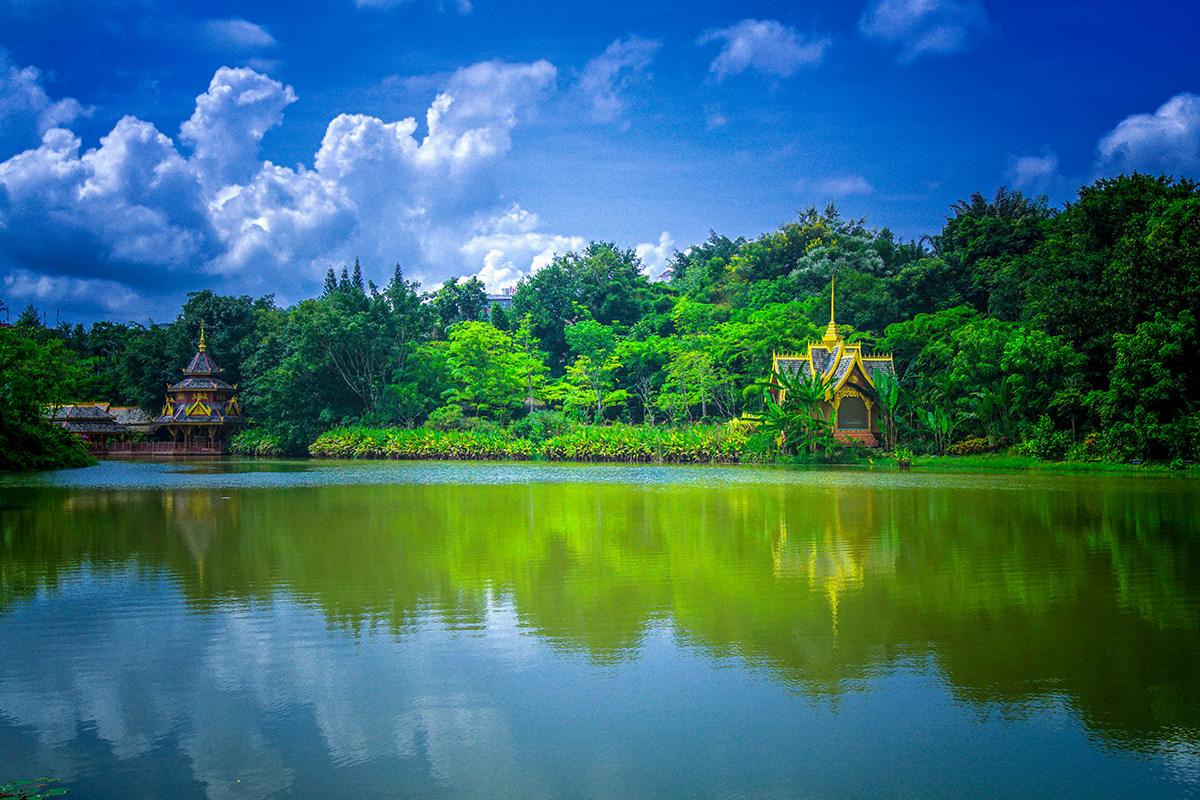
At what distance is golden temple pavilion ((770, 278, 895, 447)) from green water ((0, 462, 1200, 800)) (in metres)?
16.1

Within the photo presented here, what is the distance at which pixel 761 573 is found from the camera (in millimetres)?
7754

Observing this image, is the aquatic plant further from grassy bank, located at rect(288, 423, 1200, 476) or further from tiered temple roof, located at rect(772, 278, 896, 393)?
tiered temple roof, located at rect(772, 278, 896, 393)

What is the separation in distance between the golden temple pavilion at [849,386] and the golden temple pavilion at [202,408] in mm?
23093

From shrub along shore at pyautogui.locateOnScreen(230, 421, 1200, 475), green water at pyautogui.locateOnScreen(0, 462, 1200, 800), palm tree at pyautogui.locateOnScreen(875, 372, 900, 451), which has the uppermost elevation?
palm tree at pyautogui.locateOnScreen(875, 372, 900, 451)

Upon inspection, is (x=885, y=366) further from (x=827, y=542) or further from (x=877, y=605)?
(x=877, y=605)

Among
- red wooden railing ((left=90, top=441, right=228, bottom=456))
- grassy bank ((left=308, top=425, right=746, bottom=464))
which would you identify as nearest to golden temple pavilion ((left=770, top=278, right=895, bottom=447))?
grassy bank ((left=308, top=425, right=746, bottom=464))

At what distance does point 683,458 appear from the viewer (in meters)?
28.5

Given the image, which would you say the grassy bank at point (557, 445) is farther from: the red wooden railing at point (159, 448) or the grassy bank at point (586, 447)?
the red wooden railing at point (159, 448)

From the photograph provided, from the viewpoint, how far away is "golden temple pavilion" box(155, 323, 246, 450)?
37125 mm

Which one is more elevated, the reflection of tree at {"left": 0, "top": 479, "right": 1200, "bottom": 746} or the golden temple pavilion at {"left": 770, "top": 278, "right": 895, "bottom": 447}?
the golden temple pavilion at {"left": 770, "top": 278, "right": 895, "bottom": 447}

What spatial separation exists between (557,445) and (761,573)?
2300 centimetres

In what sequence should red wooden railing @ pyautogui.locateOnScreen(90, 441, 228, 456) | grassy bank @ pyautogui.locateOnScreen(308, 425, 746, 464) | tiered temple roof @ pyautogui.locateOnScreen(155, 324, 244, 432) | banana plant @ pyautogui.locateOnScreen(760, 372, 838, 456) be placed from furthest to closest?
tiered temple roof @ pyautogui.locateOnScreen(155, 324, 244, 432) < red wooden railing @ pyautogui.locateOnScreen(90, 441, 228, 456) < grassy bank @ pyautogui.locateOnScreen(308, 425, 746, 464) < banana plant @ pyautogui.locateOnScreen(760, 372, 838, 456)

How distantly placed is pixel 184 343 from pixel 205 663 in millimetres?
38471

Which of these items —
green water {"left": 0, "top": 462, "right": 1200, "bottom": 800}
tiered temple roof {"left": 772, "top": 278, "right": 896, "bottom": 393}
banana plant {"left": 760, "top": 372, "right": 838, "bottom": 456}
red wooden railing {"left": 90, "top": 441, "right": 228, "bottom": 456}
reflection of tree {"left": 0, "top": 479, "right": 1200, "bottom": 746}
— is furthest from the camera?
red wooden railing {"left": 90, "top": 441, "right": 228, "bottom": 456}
